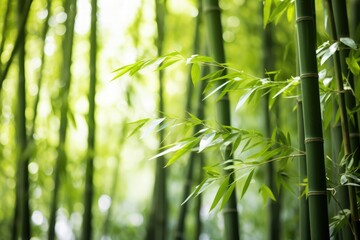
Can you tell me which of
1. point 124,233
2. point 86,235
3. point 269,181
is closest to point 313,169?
point 86,235

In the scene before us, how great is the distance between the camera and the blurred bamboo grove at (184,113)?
1617 mm

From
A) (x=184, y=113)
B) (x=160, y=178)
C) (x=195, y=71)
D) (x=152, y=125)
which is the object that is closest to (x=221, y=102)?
(x=195, y=71)

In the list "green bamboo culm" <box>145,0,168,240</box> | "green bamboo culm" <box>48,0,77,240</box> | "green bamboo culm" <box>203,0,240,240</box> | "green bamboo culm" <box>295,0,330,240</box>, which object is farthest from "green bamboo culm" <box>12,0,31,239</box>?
"green bamboo culm" <box>295,0,330,240</box>

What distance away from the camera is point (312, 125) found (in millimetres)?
1490

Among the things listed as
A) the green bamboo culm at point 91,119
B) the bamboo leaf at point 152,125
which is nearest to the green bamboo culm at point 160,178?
the green bamboo culm at point 91,119

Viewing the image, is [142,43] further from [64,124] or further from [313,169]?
[313,169]

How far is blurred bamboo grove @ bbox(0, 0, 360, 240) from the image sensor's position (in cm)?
162

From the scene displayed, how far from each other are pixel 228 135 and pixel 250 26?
9.36 feet

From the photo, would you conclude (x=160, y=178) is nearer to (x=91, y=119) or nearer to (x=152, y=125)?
(x=91, y=119)

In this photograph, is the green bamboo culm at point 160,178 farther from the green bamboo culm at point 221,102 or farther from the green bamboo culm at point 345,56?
the green bamboo culm at point 345,56

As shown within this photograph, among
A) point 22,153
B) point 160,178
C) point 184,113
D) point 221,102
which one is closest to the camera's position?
point 221,102

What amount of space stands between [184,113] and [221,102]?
7.13 ft

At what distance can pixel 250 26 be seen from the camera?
4.33 metres

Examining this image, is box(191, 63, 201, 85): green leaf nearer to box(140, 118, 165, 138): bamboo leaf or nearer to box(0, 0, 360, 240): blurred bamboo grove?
box(0, 0, 360, 240): blurred bamboo grove
